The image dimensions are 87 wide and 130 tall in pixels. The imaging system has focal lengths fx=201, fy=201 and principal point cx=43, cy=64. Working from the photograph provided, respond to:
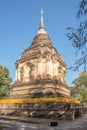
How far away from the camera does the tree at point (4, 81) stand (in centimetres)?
3612

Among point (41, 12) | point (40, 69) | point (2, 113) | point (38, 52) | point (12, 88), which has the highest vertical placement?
point (41, 12)

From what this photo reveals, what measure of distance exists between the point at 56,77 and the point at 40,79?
2.34m

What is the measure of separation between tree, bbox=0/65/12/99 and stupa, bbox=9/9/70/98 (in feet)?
25.7

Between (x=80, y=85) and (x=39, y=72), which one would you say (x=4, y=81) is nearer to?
(x=39, y=72)

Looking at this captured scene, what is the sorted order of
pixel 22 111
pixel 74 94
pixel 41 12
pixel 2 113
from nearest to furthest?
pixel 22 111
pixel 2 113
pixel 41 12
pixel 74 94

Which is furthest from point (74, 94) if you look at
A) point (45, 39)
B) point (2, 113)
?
point (2, 113)

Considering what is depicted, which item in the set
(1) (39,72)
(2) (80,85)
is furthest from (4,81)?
(2) (80,85)

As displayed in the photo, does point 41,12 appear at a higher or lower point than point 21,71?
higher

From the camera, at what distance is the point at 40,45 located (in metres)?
28.5

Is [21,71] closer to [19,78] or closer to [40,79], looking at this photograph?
[19,78]

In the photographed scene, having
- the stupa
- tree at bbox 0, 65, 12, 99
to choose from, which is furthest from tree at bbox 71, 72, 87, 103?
tree at bbox 0, 65, 12, 99

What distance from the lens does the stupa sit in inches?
982

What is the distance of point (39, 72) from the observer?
26.1 m

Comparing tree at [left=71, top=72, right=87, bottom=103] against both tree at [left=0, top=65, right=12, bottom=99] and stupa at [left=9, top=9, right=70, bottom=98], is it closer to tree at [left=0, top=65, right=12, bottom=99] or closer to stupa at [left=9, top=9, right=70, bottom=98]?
stupa at [left=9, top=9, right=70, bottom=98]
